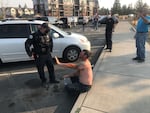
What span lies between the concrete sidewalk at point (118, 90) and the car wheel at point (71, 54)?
1089 mm

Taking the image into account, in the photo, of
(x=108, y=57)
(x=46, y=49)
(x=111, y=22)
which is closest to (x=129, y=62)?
(x=108, y=57)

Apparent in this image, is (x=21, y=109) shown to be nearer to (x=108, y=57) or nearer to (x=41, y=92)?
(x=41, y=92)

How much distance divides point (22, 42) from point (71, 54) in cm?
182

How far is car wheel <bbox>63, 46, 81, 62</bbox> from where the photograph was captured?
7.96 meters

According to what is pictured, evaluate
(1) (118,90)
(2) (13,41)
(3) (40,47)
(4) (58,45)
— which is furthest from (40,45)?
(4) (58,45)

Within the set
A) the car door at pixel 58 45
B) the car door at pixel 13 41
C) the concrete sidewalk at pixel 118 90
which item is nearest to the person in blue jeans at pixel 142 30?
the concrete sidewalk at pixel 118 90

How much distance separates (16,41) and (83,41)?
8.13 feet

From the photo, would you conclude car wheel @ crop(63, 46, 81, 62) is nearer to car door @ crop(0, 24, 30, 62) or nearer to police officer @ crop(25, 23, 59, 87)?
car door @ crop(0, 24, 30, 62)

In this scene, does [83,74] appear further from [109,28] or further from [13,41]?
[109,28]

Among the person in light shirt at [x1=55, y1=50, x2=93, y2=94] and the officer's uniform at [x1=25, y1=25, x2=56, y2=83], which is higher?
the officer's uniform at [x1=25, y1=25, x2=56, y2=83]

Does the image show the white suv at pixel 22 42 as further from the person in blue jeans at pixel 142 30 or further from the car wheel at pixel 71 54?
the person in blue jeans at pixel 142 30

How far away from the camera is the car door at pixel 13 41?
7207 mm

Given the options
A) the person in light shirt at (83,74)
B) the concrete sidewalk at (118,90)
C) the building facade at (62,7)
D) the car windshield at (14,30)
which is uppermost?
the building facade at (62,7)

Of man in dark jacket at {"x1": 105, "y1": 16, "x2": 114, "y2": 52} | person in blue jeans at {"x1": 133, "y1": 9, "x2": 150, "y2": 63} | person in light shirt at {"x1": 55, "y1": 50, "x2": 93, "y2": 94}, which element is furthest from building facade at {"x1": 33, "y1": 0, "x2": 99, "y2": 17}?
person in light shirt at {"x1": 55, "y1": 50, "x2": 93, "y2": 94}
